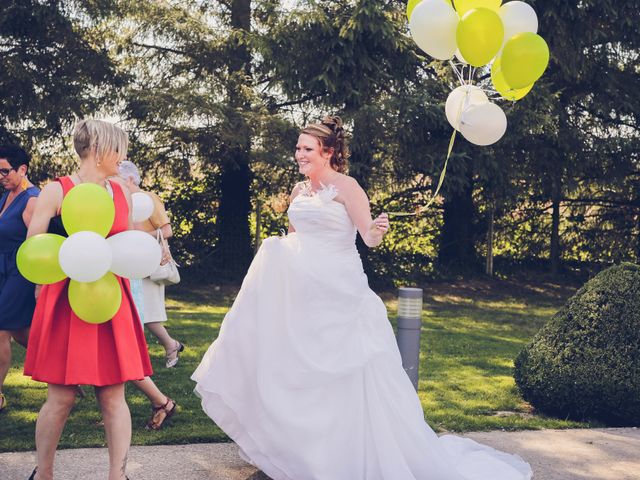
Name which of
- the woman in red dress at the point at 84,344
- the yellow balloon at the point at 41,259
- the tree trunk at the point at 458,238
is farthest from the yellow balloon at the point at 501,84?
the tree trunk at the point at 458,238

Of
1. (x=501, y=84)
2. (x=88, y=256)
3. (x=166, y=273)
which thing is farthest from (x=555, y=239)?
(x=88, y=256)

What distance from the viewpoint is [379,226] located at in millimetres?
4320

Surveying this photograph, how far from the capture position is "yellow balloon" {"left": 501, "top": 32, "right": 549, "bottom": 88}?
4730mm

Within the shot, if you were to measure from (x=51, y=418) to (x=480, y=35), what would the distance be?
3.23 metres

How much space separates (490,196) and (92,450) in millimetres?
12395

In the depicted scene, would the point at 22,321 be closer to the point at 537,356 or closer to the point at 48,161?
the point at 537,356

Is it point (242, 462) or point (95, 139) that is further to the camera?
point (242, 462)

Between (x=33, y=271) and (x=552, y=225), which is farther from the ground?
(x=552, y=225)

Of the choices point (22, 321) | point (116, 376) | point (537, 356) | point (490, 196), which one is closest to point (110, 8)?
point (490, 196)

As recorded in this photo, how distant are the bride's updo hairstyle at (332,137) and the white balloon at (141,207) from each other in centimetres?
148

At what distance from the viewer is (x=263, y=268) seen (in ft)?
14.9

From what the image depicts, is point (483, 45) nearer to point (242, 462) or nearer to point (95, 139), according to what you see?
point (95, 139)

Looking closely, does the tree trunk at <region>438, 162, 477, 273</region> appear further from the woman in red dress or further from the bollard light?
the woman in red dress

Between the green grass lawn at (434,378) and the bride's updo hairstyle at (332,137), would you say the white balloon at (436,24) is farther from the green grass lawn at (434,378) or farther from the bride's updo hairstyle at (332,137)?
the green grass lawn at (434,378)
